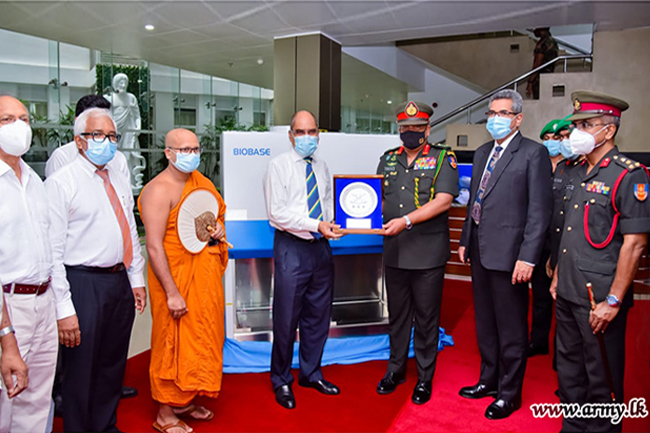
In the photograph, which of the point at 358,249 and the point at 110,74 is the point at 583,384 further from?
the point at 110,74

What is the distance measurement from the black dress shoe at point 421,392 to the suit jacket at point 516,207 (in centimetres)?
87

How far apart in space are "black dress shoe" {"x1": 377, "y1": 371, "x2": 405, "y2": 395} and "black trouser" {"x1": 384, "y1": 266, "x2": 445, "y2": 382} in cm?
3

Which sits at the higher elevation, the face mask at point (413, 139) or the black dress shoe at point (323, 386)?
the face mask at point (413, 139)

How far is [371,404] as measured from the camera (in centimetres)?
309

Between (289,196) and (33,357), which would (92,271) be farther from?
(289,196)

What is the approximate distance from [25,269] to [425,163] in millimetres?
2212

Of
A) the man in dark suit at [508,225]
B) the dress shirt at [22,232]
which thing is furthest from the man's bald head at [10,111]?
the man in dark suit at [508,225]

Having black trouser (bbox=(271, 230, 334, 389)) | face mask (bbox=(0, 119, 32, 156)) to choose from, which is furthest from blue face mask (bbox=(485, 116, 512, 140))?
face mask (bbox=(0, 119, 32, 156))

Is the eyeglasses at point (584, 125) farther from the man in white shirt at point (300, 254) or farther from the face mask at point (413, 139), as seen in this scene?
the man in white shirt at point (300, 254)

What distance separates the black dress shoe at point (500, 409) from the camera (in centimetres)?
287

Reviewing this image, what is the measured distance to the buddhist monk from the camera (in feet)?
8.41

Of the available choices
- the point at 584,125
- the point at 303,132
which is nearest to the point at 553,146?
the point at 584,125

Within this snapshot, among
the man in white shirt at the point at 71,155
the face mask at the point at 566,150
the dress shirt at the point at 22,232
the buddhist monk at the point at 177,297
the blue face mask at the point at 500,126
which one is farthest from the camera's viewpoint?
the face mask at the point at 566,150

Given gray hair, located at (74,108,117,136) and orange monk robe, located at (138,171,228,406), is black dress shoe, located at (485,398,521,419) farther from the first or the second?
gray hair, located at (74,108,117,136)
